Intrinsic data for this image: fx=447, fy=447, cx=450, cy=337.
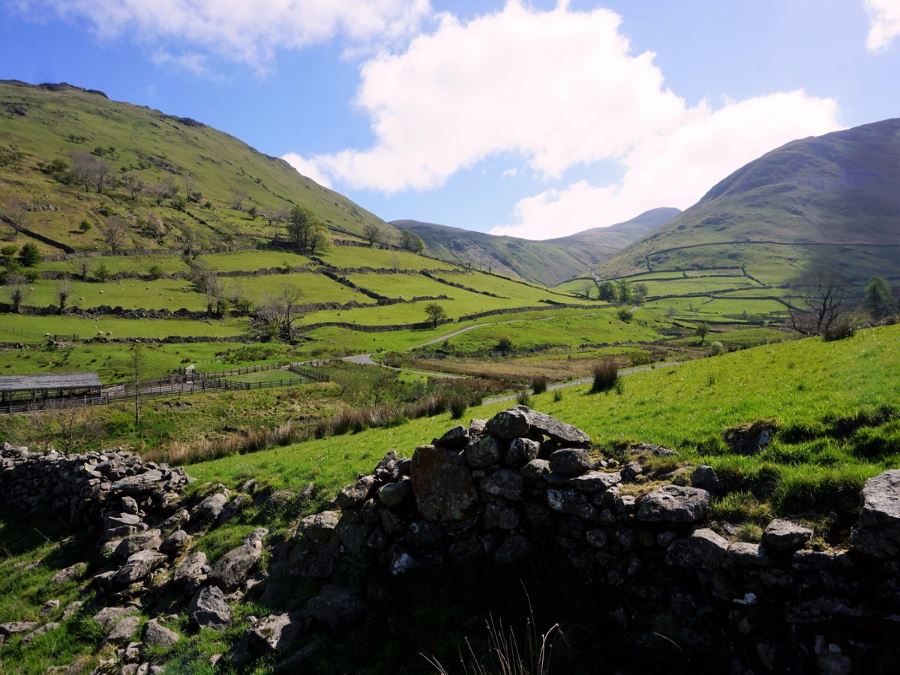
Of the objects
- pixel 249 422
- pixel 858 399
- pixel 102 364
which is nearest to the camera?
pixel 858 399

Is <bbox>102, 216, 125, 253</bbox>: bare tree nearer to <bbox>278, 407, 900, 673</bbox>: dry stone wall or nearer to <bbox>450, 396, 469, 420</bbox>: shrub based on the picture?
<bbox>450, 396, 469, 420</bbox>: shrub

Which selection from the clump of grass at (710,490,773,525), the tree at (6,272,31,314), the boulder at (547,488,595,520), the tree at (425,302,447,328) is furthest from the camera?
the tree at (425,302,447,328)

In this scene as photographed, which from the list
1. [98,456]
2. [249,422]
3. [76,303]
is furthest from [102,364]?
[98,456]

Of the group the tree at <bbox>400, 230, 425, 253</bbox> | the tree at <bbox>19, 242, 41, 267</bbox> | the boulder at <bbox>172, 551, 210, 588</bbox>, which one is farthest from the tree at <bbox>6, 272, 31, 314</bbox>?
the tree at <bbox>400, 230, 425, 253</bbox>

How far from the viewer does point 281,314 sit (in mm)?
95562

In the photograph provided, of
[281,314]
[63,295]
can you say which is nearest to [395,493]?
[281,314]

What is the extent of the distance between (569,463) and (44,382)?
182ft

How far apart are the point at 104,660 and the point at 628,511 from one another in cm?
1076

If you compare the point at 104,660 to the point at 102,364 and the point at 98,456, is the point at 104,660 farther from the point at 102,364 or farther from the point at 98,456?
the point at 102,364

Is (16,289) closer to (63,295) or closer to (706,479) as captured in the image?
(63,295)

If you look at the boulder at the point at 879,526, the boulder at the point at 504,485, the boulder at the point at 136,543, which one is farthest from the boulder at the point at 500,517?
the boulder at the point at 136,543

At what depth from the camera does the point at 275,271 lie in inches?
4980

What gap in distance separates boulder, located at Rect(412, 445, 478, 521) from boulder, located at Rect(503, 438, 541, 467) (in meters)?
1.00

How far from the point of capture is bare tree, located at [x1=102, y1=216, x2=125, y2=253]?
117 m
